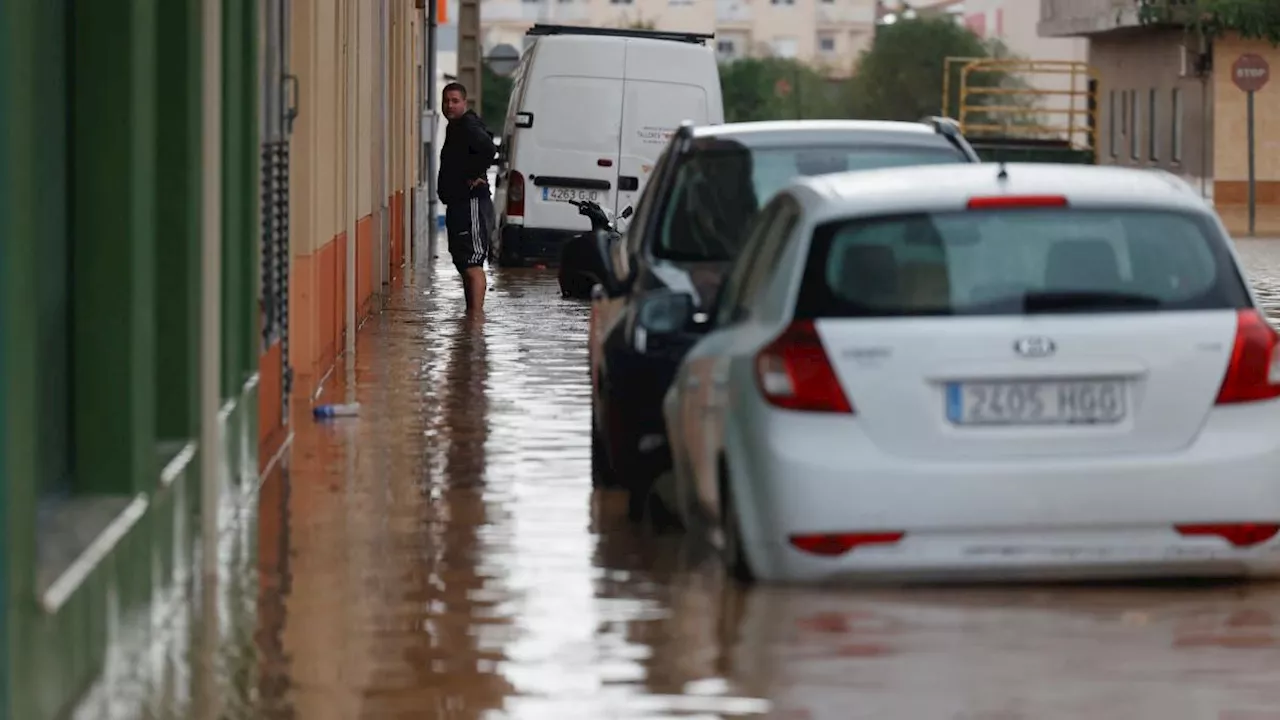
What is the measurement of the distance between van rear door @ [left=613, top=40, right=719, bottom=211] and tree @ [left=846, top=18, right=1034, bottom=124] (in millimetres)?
72461

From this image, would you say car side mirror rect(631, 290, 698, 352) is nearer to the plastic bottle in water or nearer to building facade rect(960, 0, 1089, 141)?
the plastic bottle in water

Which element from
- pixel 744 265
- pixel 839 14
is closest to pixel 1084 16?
pixel 744 265

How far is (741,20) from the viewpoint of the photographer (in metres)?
150

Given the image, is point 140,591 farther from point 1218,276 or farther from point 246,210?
point 246,210

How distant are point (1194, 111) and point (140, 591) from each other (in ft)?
199

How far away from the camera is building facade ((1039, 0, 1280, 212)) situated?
2505 inches

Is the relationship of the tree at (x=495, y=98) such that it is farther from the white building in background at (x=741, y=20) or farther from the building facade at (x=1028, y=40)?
the white building in background at (x=741, y=20)

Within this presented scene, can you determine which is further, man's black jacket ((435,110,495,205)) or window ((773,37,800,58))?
window ((773,37,800,58))

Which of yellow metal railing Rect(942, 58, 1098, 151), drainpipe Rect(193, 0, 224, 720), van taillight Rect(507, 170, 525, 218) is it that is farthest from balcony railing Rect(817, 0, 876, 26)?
drainpipe Rect(193, 0, 224, 720)

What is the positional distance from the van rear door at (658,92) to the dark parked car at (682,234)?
15.5 m

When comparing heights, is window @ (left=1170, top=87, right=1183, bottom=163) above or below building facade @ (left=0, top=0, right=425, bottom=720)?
below

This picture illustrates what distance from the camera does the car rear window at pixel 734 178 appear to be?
1220cm

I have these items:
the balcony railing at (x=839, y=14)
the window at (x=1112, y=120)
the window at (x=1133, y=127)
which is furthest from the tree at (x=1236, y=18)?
the balcony railing at (x=839, y=14)

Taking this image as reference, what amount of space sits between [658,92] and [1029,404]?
20.1m
